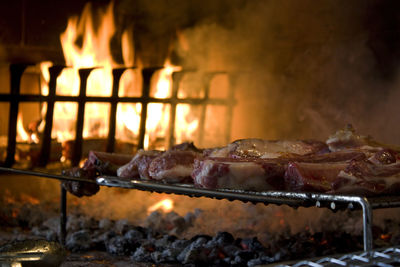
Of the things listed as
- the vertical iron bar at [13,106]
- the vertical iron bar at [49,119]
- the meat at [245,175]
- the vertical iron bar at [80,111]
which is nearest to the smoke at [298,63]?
the vertical iron bar at [80,111]

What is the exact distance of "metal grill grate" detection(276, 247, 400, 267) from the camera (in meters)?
1.77

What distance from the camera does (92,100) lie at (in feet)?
18.2

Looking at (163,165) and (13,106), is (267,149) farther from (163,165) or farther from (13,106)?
(13,106)

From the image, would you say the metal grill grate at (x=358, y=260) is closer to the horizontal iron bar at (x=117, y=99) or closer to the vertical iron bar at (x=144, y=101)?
the horizontal iron bar at (x=117, y=99)

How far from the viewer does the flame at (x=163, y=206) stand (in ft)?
17.6

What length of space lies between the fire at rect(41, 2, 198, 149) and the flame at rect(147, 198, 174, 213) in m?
0.71

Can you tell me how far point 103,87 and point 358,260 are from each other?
4.23 meters

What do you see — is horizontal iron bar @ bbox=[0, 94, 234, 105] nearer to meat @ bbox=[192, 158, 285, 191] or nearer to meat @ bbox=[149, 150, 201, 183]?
meat @ bbox=[149, 150, 201, 183]

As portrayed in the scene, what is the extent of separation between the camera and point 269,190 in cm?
277

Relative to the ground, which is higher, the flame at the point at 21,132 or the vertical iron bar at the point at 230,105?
the vertical iron bar at the point at 230,105

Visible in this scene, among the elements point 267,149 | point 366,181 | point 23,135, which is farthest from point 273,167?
point 23,135

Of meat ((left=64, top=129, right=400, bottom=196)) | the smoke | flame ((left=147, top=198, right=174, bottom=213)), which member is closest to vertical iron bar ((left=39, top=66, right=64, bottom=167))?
A: flame ((left=147, top=198, right=174, bottom=213))

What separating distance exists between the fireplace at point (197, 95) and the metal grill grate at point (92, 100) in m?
0.01

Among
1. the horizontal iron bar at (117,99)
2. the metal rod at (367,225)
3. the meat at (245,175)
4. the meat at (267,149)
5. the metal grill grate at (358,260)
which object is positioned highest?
the horizontal iron bar at (117,99)
